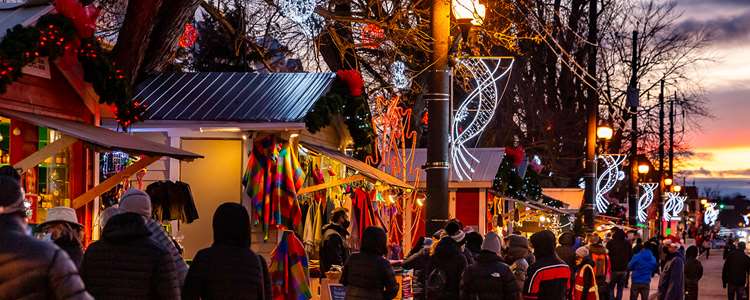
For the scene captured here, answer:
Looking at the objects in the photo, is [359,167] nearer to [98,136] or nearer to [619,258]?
[98,136]

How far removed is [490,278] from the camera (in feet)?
39.5

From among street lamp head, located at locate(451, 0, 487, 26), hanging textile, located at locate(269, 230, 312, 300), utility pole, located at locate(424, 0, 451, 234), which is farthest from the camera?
hanging textile, located at locate(269, 230, 312, 300)

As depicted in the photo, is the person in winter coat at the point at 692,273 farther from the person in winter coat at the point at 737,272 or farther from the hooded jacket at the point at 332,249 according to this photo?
the hooded jacket at the point at 332,249

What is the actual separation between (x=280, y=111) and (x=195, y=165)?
187 centimetres

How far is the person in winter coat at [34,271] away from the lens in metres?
5.48

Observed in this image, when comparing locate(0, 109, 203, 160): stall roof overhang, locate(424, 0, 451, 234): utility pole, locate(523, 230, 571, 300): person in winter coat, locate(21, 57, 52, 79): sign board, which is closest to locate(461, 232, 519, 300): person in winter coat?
locate(523, 230, 571, 300): person in winter coat

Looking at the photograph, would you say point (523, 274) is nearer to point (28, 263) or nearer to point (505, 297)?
point (505, 297)

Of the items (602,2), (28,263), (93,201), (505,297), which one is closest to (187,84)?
(93,201)

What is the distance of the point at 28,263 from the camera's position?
5484mm

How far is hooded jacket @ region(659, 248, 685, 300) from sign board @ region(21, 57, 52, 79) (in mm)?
12330

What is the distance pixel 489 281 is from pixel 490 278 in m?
0.03

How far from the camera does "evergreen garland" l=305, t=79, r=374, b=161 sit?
17359mm

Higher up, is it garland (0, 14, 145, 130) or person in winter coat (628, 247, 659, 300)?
garland (0, 14, 145, 130)

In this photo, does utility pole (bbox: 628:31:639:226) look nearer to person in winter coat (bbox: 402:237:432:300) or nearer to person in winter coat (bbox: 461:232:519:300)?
person in winter coat (bbox: 402:237:432:300)
